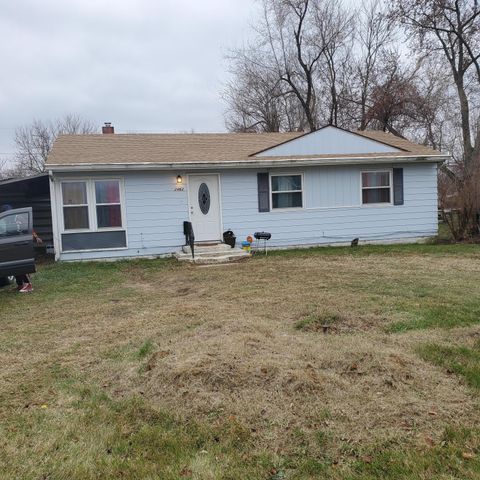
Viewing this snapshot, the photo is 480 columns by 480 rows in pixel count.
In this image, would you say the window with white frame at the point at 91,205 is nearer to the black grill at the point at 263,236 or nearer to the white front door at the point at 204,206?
the white front door at the point at 204,206

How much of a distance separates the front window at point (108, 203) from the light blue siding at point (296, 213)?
10.3 inches

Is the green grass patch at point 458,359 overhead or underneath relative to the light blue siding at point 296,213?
underneath

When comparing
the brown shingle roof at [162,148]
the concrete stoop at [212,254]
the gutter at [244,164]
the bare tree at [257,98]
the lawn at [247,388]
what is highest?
the bare tree at [257,98]

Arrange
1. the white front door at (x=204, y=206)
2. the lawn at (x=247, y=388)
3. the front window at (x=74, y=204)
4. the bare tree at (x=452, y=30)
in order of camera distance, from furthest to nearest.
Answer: the bare tree at (x=452, y=30) < the white front door at (x=204, y=206) < the front window at (x=74, y=204) < the lawn at (x=247, y=388)

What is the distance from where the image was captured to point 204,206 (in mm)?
12438

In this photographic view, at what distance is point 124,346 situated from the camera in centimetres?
468

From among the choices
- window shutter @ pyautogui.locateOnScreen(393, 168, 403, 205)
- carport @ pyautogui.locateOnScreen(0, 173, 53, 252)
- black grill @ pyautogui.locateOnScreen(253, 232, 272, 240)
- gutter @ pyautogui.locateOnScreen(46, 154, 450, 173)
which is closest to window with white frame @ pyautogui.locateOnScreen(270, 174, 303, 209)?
gutter @ pyautogui.locateOnScreen(46, 154, 450, 173)

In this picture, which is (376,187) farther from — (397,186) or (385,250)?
(385,250)

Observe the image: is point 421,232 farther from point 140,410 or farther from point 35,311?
point 140,410

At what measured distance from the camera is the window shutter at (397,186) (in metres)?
13.4

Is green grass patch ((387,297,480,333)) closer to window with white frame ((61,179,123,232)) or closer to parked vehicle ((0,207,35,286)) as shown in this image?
parked vehicle ((0,207,35,286))

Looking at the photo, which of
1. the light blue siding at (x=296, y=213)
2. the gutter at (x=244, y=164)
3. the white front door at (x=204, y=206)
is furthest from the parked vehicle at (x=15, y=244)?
the white front door at (x=204, y=206)

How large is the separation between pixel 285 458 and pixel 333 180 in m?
11.2

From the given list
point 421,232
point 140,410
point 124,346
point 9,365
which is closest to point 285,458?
point 140,410
